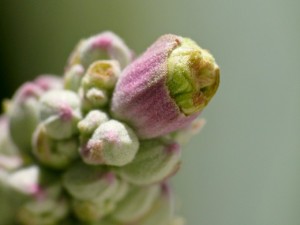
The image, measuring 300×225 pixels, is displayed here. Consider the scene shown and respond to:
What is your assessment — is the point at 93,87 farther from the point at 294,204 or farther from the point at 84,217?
the point at 294,204

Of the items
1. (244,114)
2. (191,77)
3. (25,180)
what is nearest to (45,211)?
(25,180)

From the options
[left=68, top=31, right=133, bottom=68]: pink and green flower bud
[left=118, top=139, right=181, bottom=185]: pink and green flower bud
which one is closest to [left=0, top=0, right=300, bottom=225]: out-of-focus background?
[left=68, top=31, right=133, bottom=68]: pink and green flower bud

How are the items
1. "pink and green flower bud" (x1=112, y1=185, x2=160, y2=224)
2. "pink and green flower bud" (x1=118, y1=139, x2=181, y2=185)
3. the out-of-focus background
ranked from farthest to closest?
the out-of-focus background → "pink and green flower bud" (x1=112, y1=185, x2=160, y2=224) → "pink and green flower bud" (x1=118, y1=139, x2=181, y2=185)

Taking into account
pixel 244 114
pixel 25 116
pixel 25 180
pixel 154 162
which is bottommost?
pixel 154 162

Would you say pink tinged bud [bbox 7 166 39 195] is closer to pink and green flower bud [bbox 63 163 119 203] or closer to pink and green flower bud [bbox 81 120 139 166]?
pink and green flower bud [bbox 63 163 119 203]

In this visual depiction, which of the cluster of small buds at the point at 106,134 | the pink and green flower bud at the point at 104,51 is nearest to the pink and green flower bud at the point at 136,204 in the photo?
the cluster of small buds at the point at 106,134

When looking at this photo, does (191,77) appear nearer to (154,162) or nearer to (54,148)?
(154,162)
